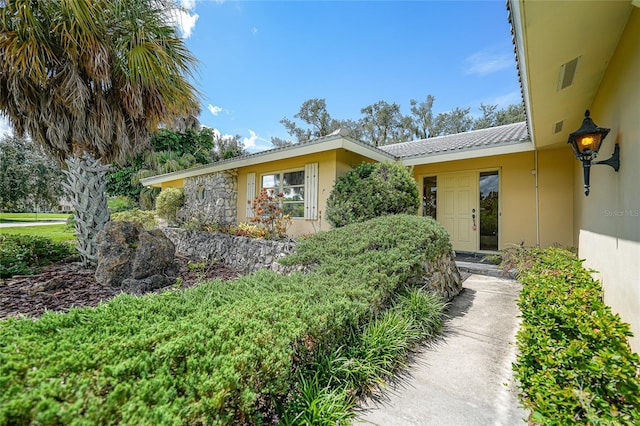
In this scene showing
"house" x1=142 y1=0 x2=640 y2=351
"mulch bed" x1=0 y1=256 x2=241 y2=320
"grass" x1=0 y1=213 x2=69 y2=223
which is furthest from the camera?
"grass" x1=0 y1=213 x2=69 y2=223

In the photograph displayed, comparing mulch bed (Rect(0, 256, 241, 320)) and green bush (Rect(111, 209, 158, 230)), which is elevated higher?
green bush (Rect(111, 209, 158, 230))

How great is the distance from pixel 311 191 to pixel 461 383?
560 centimetres

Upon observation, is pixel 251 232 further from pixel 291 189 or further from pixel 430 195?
pixel 430 195

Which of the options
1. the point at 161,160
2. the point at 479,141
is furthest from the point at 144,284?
the point at 161,160

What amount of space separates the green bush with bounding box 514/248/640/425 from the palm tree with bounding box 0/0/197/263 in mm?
6698

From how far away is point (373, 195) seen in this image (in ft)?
20.3

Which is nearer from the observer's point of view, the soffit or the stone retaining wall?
the soffit

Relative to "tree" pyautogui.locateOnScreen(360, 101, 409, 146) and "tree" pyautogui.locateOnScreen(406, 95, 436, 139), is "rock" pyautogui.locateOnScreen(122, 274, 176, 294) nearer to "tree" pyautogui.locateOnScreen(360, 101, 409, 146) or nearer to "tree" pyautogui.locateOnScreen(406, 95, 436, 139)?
"tree" pyautogui.locateOnScreen(360, 101, 409, 146)

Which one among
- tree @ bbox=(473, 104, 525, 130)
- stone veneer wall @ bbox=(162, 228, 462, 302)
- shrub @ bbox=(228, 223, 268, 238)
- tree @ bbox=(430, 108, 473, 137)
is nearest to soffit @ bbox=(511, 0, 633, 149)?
Answer: stone veneer wall @ bbox=(162, 228, 462, 302)

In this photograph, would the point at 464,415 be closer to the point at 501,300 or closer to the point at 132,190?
the point at 501,300

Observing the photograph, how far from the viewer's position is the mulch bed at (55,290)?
150 inches

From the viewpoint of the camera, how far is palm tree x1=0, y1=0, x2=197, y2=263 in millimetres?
4277

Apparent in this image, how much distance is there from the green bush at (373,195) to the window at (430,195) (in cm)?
251

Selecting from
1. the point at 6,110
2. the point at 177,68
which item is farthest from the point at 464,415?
the point at 6,110
